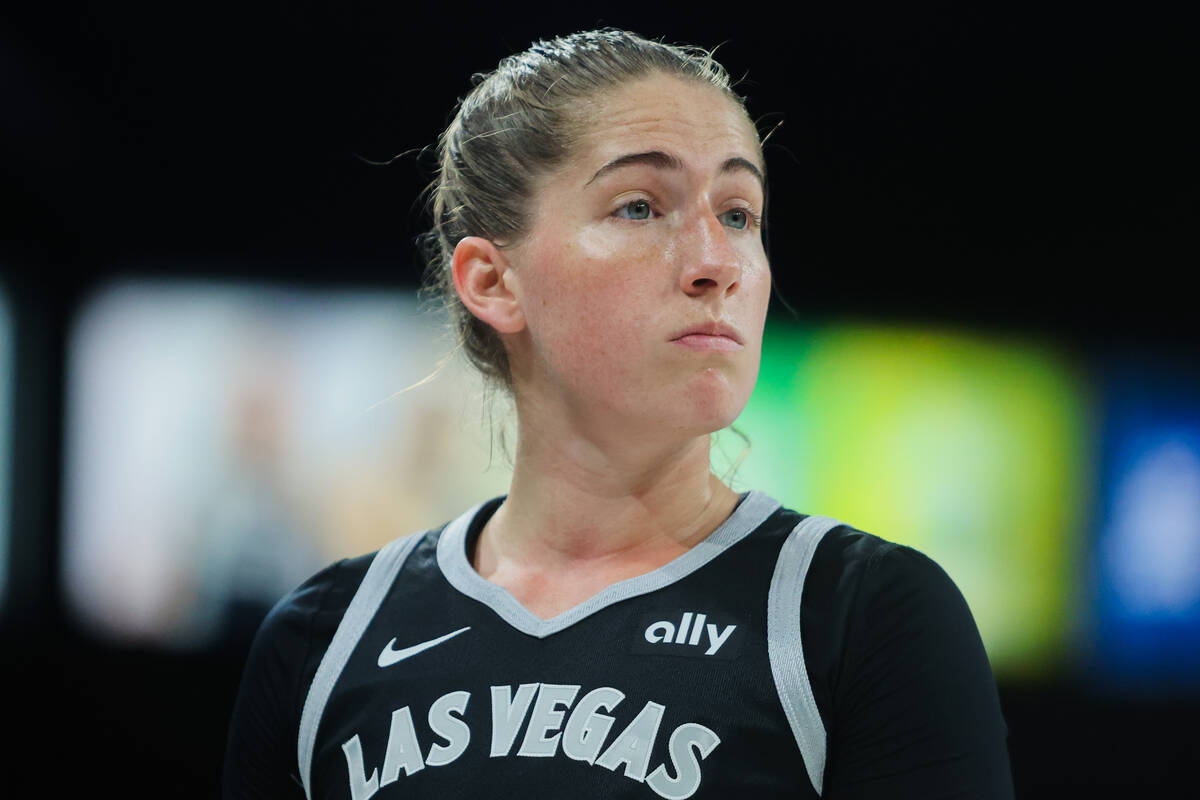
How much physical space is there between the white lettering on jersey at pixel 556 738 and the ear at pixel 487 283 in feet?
1.34

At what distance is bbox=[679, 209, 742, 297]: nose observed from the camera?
1217 mm

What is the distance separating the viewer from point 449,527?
146cm

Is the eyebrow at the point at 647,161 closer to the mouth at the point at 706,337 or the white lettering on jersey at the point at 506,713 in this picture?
the mouth at the point at 706,337

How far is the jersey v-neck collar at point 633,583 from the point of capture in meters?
1.24

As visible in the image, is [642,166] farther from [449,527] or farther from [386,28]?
[386,28]

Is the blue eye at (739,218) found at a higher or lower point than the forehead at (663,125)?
lower

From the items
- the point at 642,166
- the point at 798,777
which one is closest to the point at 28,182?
the point at 642,166

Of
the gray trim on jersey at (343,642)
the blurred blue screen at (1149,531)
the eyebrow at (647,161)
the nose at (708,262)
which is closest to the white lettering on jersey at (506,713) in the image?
the gray trim on jersey at (343,642)

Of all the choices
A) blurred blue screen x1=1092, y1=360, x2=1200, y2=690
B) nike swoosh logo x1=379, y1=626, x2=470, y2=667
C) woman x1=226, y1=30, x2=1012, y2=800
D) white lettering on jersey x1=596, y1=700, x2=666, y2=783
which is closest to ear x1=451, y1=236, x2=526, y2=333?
woman x1=226, y1=30, x2=1012, y2=800

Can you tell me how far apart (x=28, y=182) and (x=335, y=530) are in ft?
4.99

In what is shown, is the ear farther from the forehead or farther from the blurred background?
the blurred background

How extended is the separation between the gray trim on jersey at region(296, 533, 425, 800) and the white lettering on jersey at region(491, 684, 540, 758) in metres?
0.23

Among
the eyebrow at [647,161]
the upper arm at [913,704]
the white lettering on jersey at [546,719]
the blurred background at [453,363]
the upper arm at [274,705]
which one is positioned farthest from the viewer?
the blurred background at [453,363]

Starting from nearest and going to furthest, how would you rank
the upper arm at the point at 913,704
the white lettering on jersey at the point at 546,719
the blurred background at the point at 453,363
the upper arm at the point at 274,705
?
the upper arm at the point at 913,704 → the white lettering on jersey at the point at 546,719 → the upper arm at the point at 274,705 → the blurred background at the point at 453,363
